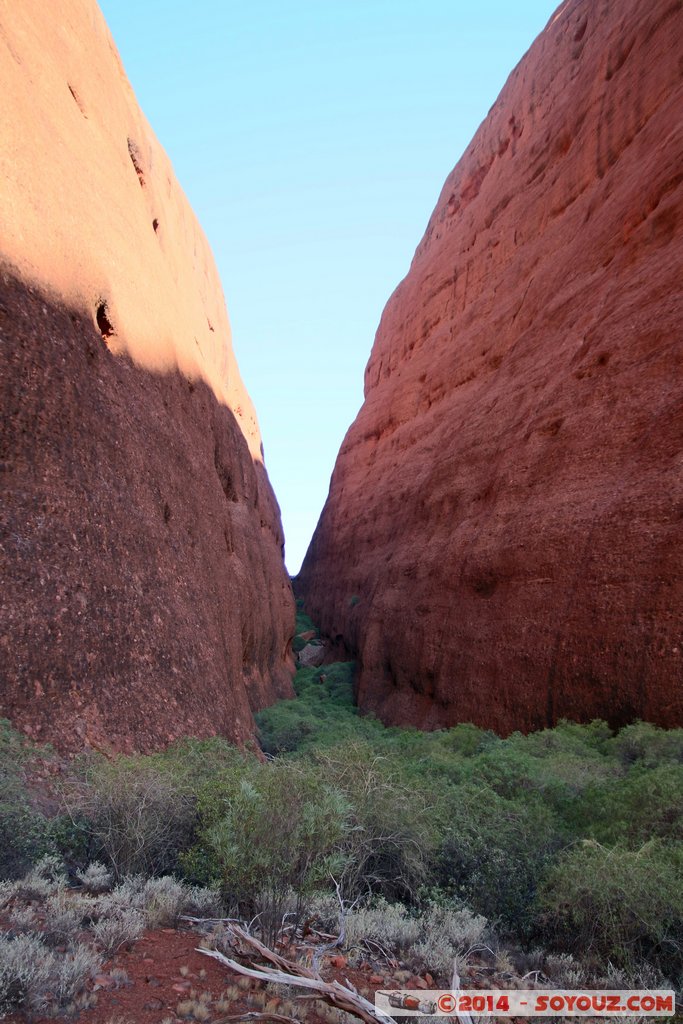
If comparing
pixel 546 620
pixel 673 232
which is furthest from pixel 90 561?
pixel 673 232

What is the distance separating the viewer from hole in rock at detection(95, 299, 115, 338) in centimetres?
967

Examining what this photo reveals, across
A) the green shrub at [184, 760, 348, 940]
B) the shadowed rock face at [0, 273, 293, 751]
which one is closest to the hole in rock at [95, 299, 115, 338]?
the shadowed rock face at [0, 273, 293, 751]

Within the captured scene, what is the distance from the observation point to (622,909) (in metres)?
3.95

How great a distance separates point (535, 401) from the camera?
545 inches

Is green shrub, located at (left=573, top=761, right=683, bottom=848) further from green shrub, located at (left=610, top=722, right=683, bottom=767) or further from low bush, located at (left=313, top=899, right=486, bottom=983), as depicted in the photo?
low bush, located at (left=313, top=899, right=486, bottom=983)

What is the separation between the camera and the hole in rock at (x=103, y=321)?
9.67m

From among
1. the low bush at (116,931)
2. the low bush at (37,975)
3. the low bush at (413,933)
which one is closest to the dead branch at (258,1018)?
the low bush at (37,975)

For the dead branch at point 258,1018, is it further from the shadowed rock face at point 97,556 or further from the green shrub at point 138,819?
the shadowed rock face at point 97,556

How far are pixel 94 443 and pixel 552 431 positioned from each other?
29.3ft

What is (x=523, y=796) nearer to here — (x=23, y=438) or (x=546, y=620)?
(x=546, y=620)

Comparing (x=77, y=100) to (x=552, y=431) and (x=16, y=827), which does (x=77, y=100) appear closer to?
(x=552, y=431)

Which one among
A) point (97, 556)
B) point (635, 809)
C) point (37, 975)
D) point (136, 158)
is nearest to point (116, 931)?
point (37, 975)

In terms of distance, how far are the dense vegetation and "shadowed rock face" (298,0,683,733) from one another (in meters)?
3.39

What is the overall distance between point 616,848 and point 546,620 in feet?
21.6
